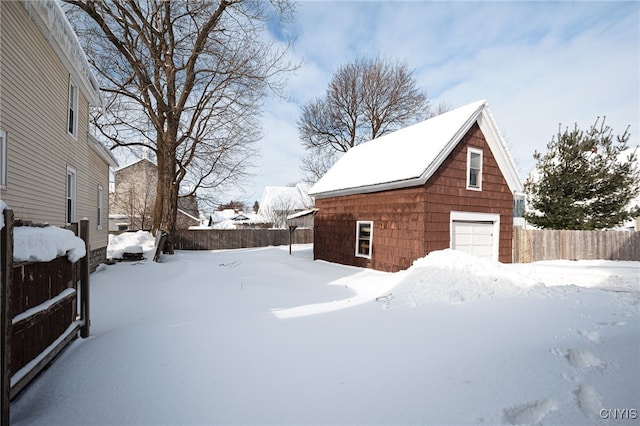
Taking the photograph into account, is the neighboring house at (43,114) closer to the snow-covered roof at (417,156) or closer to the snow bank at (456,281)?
the snow bank at (456,281)

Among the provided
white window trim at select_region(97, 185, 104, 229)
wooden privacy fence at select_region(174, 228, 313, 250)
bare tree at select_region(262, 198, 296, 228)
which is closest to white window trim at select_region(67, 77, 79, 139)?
white window trim at select_region(97, 185, 104, 229)

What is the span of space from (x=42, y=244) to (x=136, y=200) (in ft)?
112

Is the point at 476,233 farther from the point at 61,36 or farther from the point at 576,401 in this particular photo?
the point at 61,36

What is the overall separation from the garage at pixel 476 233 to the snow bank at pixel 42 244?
1059cm

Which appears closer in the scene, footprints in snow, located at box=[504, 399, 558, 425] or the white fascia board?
footprints in snow, located at box=[504, 399, 558, 425]

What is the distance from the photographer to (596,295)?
6.58 meters

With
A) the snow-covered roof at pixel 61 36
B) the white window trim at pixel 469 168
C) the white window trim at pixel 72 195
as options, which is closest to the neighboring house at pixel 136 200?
the white window trim at pixel 72 195

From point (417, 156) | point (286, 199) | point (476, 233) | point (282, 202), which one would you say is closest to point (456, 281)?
point (417, 156)

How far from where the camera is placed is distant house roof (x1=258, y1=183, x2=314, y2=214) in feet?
151

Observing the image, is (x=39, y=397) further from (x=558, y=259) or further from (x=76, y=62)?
(x=558, y=259)

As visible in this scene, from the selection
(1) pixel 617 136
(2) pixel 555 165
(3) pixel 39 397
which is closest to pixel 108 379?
(3) pixel 39 397

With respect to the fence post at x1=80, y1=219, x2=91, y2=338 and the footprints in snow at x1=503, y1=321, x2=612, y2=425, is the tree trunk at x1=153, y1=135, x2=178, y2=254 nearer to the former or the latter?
the fence post at x1=80, y1=219, x2=91, y2=338

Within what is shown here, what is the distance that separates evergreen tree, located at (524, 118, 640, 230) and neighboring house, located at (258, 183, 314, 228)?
28.8 metres

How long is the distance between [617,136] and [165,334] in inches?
907
